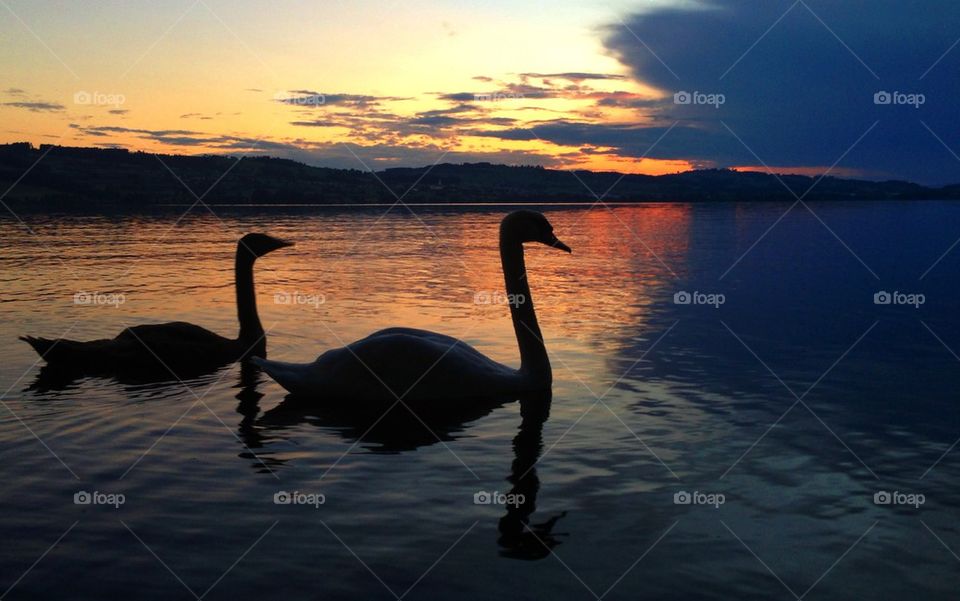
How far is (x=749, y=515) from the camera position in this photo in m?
8.45

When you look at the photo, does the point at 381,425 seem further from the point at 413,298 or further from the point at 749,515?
the point at 413,298

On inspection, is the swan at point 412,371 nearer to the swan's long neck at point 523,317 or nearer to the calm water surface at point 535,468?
the swan's long neck at point 523,317

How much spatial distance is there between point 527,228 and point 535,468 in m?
5.38

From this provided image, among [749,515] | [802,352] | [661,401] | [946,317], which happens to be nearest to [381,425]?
[661,401]

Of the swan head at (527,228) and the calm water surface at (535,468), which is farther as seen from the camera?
the swan head at (527,228)

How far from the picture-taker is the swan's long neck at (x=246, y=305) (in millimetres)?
16984

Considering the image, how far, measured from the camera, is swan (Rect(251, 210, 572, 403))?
12.8 m

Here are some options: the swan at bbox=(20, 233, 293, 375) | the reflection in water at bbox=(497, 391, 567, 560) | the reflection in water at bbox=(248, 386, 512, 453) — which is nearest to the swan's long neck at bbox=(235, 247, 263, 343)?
the swan at bbox=(20, 233, 293, 375)

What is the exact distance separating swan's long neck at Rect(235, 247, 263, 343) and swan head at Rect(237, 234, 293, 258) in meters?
0.32

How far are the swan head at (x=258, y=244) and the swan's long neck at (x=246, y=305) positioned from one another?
0.32 metres

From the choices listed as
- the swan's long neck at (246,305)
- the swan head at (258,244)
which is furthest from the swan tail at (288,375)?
the swan head at (258,244)

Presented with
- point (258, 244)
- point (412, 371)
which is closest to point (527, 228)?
point (412, 371)

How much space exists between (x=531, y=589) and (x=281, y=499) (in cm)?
300

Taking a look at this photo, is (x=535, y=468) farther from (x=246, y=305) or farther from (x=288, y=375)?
(x=246, y=305)
